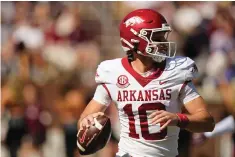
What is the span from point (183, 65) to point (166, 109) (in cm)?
34

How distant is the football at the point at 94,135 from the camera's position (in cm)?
473

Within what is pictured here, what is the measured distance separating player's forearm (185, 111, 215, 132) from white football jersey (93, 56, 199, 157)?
0.17 m

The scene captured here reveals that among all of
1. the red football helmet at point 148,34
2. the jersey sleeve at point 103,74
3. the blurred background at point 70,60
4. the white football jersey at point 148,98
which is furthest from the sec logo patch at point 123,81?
the blurred background at point 70,60

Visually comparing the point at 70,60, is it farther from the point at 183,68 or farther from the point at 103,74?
the point at 183,68

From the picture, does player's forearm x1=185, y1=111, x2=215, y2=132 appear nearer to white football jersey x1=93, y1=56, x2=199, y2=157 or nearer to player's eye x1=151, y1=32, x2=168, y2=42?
white football jersey x1=93, y1=56, x2=199, y2=157

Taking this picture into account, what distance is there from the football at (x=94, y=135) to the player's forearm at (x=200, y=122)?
595mm

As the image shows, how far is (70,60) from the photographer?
10555mm

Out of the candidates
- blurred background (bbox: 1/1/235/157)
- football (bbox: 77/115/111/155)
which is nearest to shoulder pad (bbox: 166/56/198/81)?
football (bbox: 77/115/111/155)

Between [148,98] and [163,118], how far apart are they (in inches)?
16.9

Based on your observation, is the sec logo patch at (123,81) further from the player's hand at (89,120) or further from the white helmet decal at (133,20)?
the white helmet decal at (133,20)

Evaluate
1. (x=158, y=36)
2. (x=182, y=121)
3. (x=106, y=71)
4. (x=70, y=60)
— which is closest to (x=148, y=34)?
(x=158, y=36)

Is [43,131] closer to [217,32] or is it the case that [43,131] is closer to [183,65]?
[217,32]

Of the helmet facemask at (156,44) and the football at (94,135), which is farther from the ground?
the helmet facemask at (156,44)

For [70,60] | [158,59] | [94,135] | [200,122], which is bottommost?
[70,60]
